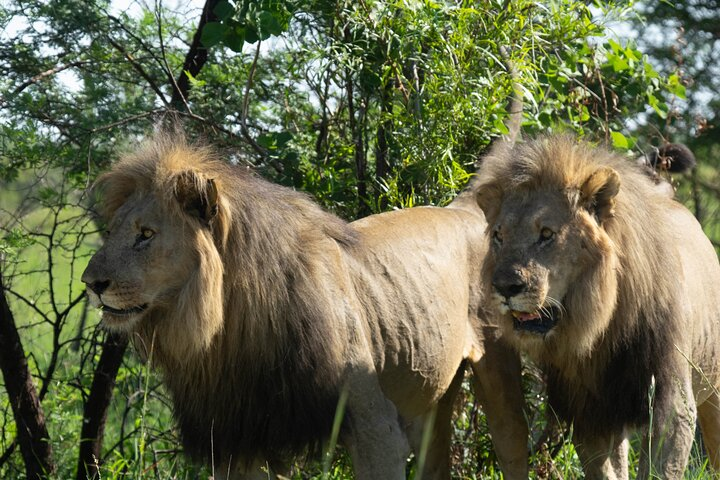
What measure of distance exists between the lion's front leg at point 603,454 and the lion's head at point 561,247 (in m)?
0.45

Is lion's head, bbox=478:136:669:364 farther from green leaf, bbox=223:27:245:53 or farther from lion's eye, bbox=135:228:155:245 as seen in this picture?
green leaf, bbox=223:27:245:53

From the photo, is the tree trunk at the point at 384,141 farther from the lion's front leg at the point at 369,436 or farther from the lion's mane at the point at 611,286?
the lion's front leg at the point at 369,436

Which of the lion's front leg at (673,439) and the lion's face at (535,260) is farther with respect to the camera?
the lion's front leg at (673,439)

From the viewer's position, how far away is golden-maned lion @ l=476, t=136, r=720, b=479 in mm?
3727

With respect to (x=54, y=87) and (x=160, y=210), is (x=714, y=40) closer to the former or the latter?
(x=54, y=87)

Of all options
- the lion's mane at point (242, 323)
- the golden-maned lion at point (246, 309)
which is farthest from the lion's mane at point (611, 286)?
the lion's mane at point (242, 323)

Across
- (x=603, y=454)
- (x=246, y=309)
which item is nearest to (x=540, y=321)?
(x=603, y=454)

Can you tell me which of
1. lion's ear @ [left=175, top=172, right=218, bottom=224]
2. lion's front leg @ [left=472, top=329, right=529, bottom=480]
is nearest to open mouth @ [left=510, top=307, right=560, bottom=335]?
lion's front leg @ [left=472, top=329, right=529, bottom=480]

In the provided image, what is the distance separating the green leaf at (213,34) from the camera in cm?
467

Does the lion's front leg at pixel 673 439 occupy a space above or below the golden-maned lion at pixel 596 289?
below

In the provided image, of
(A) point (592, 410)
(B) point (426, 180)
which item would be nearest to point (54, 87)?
(B) point (426, 180)

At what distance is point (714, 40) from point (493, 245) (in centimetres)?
586

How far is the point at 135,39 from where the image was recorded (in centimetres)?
555

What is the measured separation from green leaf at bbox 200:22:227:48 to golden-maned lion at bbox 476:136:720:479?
138cm
